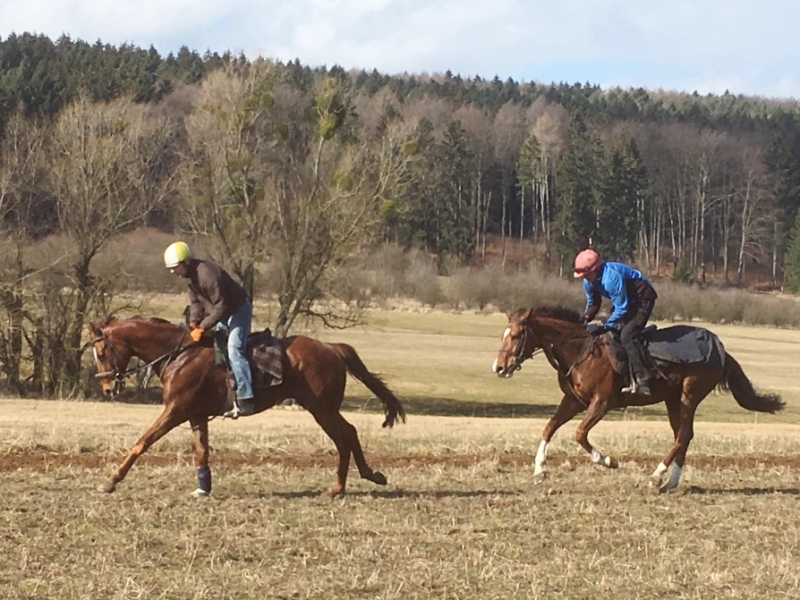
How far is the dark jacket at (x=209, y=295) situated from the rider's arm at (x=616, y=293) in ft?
13.3

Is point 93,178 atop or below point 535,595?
atop

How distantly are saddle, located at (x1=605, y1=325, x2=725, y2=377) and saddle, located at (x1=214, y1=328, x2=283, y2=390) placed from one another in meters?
3.81

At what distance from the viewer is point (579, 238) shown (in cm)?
9038

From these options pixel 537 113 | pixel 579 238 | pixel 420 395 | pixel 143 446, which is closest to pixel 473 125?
pixel 537 113

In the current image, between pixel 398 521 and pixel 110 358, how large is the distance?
11.4ft

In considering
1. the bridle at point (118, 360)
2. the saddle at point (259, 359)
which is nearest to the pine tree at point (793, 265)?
the saddle at point (259, 359)

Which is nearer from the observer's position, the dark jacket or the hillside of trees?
the dark jacket

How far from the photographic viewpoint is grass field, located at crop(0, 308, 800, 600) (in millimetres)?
7883

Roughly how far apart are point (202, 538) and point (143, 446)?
7.12 ft

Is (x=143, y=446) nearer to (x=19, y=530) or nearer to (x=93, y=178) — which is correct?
(x=19, y=530)

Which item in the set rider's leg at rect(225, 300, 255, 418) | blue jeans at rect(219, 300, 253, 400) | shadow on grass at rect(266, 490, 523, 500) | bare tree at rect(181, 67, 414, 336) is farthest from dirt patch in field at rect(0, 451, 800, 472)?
bare tree at rect(181, 67, 414, 336)

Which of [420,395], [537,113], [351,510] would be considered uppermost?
[537,113]

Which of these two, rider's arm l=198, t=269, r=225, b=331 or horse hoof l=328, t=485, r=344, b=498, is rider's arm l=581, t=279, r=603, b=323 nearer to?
horse hoof l=328, t=485, r=344, b=498

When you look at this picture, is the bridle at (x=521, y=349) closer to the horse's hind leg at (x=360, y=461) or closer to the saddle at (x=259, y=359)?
the horse's hind leg at (x=360, y=461)
